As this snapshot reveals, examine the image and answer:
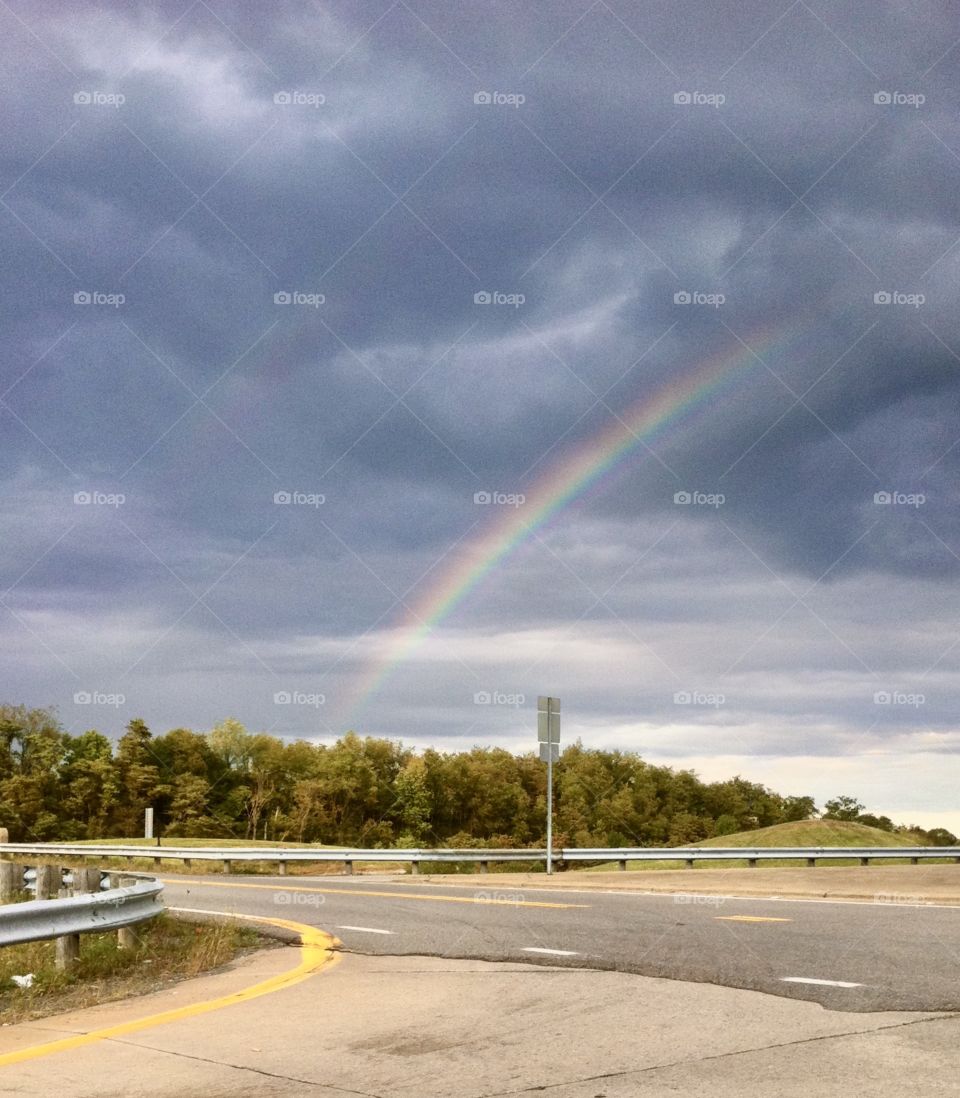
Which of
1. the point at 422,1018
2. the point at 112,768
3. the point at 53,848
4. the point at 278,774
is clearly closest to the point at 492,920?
the point at 422,1018

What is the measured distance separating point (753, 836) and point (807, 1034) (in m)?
41.9

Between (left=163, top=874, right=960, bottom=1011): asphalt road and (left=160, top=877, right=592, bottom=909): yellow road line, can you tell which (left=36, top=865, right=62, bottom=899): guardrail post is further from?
(left=160, top=877, right=592, bottom=909): yellow road line

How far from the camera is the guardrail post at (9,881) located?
1917 cm

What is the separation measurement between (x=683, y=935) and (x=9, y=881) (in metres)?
11.2

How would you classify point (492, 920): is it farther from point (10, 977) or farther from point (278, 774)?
point (278, 774)

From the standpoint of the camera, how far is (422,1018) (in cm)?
834

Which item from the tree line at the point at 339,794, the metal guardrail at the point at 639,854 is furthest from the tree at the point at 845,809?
the metal guardrail at the point at 639,854

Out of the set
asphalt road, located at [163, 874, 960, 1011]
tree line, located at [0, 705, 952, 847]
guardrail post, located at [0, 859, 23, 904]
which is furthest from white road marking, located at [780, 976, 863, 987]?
tree line, located at [0, 705, 952, 847]

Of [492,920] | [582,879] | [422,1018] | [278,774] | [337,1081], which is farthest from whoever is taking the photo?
[278,774]

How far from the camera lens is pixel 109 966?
427 inches

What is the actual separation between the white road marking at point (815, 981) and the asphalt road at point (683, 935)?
0.01m

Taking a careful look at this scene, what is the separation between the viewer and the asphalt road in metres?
9.42

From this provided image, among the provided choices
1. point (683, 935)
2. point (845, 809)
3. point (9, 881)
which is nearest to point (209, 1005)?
point (683, 935)

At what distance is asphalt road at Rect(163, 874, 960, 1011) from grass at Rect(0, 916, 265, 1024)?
1466mm
